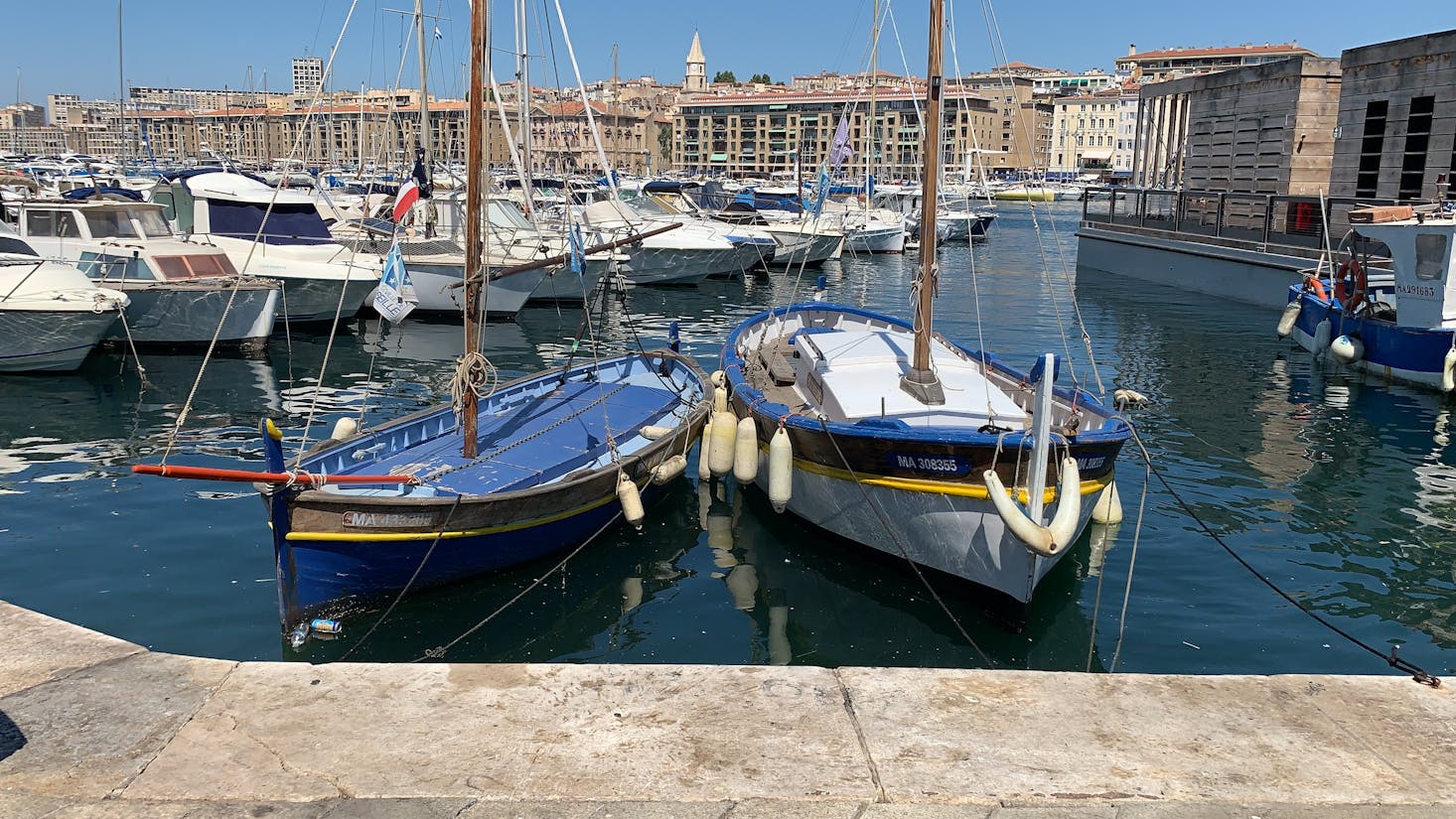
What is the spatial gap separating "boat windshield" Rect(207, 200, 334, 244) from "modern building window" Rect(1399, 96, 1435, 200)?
3083cm

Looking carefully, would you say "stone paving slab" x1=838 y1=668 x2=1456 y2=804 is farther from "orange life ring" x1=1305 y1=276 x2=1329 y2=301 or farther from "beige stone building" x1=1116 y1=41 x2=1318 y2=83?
"beige stone building" x1=1116 y1=41 x2=1318 y2=83

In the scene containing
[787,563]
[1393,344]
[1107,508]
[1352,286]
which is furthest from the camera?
[1352,286]

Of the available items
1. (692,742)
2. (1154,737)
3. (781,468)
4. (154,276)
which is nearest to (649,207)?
(154,276)

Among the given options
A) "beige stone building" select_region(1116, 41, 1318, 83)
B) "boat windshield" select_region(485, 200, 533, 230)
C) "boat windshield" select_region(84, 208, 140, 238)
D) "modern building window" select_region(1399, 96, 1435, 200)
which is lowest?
"boat windshield" select_region(84, 208, 140, 238)

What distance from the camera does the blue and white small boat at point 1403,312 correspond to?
66.5 feet

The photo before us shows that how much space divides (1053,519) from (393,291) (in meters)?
8.07

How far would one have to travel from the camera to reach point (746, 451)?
40.0 ft

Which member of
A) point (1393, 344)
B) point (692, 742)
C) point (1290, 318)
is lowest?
point (692, 742)

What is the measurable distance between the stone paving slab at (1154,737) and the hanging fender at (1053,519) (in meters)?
3.18

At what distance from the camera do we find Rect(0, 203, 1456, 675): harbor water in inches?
388

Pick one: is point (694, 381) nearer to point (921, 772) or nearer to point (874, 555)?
point (874, 555)

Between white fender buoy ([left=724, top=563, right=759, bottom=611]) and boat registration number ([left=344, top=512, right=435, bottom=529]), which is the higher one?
boat registration number ([left=344, top=512, right=435, bottom=529])

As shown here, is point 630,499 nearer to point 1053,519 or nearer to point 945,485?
point 945,485

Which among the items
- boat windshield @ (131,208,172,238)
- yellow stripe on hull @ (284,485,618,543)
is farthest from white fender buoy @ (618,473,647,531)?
boat windshield @ (131,208,172,238)
